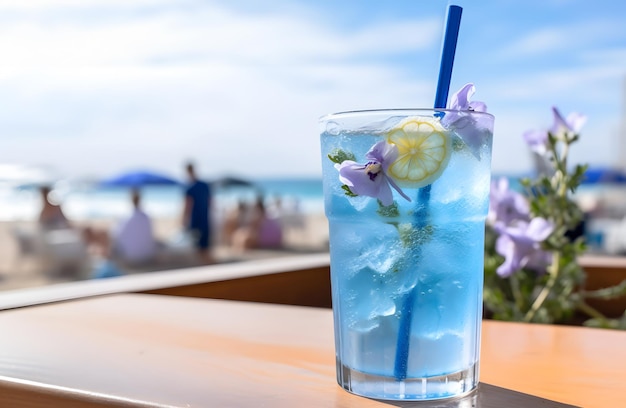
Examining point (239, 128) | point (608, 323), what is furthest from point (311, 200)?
point (608, 323)

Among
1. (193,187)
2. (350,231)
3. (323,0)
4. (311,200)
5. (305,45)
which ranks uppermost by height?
(323,0)

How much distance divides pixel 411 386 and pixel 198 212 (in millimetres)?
8117

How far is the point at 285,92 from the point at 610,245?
26.3 metres

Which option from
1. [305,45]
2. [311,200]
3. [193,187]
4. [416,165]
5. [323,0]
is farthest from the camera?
[323,0]

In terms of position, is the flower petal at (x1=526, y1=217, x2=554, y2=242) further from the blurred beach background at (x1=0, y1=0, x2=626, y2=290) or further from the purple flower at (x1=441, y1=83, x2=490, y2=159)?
the blurred beach background at (x1=0, y1=0, x2=626, y2=290)

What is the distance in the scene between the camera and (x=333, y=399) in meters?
0.60

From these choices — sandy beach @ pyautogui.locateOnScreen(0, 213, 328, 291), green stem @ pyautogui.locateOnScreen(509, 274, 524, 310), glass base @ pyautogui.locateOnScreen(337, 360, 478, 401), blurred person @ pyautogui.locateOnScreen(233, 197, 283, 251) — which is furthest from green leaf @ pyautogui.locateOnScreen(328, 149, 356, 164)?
blurred person @ pyautogui.locateOnScreen(233, 197, 283, 251)

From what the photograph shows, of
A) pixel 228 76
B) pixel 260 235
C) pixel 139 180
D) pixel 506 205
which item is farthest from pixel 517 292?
pixel 228 76

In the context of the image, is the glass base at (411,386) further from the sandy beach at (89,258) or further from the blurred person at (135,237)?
the blurred person at (135,237)

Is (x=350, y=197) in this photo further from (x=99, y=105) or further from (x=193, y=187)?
(x=99, y=105)

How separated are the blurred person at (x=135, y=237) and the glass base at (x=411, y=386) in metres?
7.40

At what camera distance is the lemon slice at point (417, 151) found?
1.83ft

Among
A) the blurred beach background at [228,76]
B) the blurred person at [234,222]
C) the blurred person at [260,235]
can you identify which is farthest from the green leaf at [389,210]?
the blurred beach background at [228,76]

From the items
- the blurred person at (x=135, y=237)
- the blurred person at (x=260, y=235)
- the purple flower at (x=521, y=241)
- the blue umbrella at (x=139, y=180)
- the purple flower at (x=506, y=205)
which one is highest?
the purple flower at (x=506, y=205)
